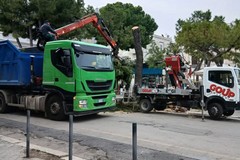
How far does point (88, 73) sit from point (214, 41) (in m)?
23.1

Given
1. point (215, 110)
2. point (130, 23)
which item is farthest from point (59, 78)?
point (130, 23)

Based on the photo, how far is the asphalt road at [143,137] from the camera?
7469 mm

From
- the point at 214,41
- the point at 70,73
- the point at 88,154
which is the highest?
the point at 214,41

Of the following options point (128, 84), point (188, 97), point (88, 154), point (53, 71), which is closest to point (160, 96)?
point (188, 97)

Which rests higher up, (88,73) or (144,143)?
(88,73)

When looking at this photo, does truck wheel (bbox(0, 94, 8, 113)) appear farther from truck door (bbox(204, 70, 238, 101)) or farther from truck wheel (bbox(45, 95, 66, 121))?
truck door (bbox(204, 70, 238, 101))

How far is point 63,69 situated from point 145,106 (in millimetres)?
5817

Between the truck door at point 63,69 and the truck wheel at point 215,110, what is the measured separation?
617 cm

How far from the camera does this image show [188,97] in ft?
48.8

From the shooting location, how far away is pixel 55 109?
40.5ft

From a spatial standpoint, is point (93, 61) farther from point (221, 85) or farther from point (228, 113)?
point (228, 113)

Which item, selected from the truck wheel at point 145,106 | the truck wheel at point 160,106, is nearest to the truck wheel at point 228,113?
the truck wheel at point 160,106

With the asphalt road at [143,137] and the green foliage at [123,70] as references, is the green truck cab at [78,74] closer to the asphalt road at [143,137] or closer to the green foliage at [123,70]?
the asphalt road at [143,137]

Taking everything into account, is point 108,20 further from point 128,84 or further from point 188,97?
point 188,97
